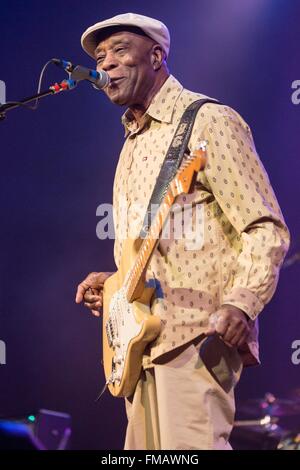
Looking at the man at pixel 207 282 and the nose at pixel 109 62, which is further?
the nose at pixel 109 62

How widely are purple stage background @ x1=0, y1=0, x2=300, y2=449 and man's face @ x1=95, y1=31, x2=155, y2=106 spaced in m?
1.78

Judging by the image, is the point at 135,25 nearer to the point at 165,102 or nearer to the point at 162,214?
the point at 165,102

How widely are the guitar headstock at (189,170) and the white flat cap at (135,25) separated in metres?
0.98

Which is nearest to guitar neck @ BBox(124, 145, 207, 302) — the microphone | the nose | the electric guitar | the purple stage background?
the electric guitar

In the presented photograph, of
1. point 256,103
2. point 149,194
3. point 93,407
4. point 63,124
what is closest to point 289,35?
point 256,103

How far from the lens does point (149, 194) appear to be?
309 cm

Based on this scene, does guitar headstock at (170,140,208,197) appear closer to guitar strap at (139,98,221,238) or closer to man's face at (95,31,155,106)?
guitar strap at (139,98,221,238)

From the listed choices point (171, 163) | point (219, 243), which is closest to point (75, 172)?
point (171, 163)

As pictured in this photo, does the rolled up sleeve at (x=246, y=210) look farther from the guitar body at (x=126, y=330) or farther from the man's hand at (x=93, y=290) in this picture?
the man's hand at (x=93, y=290)

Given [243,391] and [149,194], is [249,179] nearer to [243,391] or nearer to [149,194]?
[149,194]

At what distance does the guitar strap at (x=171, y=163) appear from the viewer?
299 centimetres

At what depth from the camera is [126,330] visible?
2.89 m

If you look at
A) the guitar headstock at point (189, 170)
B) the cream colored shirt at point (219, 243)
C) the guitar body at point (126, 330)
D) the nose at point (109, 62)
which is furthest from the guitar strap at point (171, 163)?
the nose at point (109, 62)

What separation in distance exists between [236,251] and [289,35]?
251 centimetres
